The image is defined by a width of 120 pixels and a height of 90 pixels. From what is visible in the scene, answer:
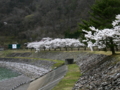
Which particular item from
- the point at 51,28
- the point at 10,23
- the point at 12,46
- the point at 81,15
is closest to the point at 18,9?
the point at 10,23

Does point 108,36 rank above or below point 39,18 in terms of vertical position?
below

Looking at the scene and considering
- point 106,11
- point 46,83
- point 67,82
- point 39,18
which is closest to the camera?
point 67,82

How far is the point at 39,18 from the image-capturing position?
502 feet

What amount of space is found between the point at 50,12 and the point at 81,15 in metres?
33.9

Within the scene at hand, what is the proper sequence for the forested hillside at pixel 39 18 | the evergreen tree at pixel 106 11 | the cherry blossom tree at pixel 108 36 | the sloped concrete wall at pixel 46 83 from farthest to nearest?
the forested hillside at pixel 39 18 < the evergreen tree at pixel 106 11 < the cherry blossom tree at pixel 108 36 < the sloped concrete wall at pixel 46 83

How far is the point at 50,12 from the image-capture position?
150375 millimetres

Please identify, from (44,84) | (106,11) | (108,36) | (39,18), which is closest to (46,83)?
(44,84)

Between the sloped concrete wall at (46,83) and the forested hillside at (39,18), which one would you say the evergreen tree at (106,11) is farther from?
the forested hillside at (39,18)

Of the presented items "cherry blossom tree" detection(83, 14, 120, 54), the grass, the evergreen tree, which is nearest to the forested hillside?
the evergreen tree

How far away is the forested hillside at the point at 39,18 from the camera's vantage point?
123113 mm

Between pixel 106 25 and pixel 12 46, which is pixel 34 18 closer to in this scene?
pixel 12 46

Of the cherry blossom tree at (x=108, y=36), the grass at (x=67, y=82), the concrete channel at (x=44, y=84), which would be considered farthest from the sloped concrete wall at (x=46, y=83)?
the cherry blossom tree at (x=108, y=36)

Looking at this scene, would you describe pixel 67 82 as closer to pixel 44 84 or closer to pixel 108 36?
pixel 44 84

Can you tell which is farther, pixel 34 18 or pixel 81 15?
pixel 34 18
